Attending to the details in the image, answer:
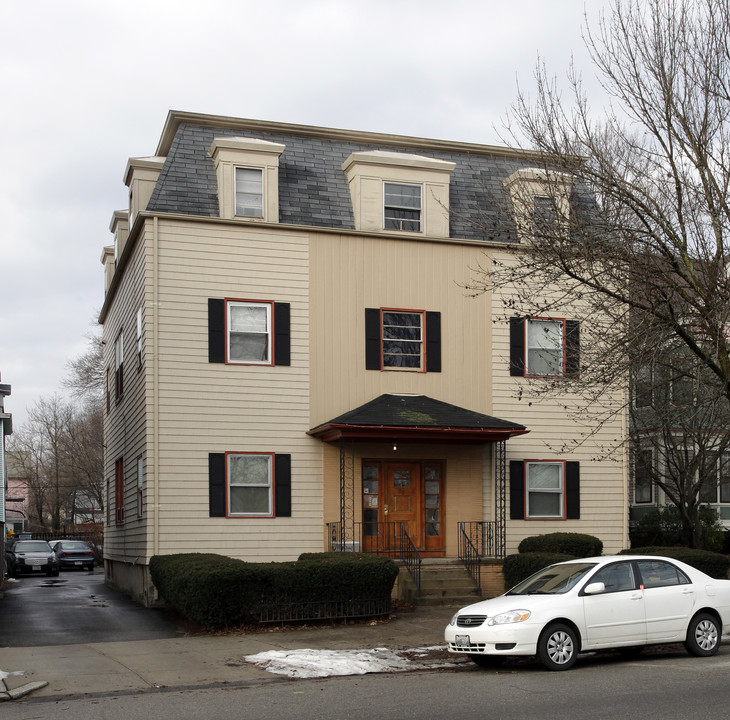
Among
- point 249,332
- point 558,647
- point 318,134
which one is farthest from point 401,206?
point 558,647

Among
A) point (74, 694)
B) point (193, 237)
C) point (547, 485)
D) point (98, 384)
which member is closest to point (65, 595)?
point (193, 237)

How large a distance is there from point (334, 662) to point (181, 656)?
2334 mm

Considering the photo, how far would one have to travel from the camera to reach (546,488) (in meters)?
21.6

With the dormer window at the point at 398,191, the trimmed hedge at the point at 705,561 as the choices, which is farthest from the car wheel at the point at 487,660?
the dormer window at the point at 398,191

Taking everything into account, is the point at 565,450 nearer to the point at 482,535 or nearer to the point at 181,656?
the point at 482,535

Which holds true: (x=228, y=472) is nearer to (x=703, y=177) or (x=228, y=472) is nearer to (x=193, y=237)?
(x=193, y=237)

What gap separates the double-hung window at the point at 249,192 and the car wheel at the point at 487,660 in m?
11.5

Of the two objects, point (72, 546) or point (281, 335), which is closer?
point (281, 335)

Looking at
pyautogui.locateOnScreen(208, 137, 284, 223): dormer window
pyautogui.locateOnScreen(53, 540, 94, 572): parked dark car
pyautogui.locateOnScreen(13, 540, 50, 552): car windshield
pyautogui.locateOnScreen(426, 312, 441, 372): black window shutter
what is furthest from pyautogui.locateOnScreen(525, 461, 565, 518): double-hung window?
pyautogui.locateOnScreen(53, 540, 94, 572): parked dark car

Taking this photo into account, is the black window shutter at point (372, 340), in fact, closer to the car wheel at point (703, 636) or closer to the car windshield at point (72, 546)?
the car wheel at point (703, 636)

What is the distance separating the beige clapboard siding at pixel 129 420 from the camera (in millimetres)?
20672

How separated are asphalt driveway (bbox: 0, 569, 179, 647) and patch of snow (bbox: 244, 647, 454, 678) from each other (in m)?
3.42

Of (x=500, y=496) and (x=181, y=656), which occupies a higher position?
(x=500, y=496)

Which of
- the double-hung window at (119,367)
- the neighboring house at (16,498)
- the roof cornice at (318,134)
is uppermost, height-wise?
the roof cornice at (318,134)
